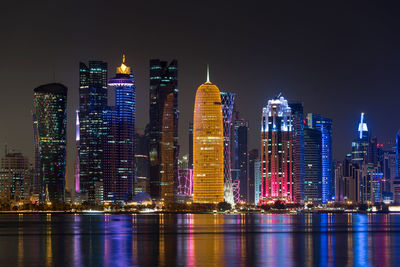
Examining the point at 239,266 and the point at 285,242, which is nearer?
the point at 239,266

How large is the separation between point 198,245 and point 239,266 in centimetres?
3212

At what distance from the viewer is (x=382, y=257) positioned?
89688 mm

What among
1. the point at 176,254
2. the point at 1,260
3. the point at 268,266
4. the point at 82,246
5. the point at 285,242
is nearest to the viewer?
the point at 268,266

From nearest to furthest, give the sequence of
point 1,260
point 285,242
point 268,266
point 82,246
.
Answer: point 268,266, point 1,260, point 82,246, point 285,242

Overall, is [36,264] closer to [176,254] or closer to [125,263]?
[125,263]

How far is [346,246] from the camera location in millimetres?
108562

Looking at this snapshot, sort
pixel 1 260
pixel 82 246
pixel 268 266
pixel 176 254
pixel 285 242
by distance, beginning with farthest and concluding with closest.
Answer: pixel 285 242 < pixel 82 246 < pixel 176 254 < pixel 1 260 < pixel 268 266

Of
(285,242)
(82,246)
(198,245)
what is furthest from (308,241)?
(82,246)

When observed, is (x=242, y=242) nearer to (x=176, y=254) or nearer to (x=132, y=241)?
(x=132, y=241)

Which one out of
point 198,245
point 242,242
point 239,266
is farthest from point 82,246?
point 239,266

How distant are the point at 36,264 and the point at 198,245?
33694 millimetres

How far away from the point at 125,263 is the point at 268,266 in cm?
1632

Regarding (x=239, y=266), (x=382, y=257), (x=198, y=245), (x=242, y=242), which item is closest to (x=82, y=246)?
(x=198, y=245)

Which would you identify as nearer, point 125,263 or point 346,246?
point 125,263
